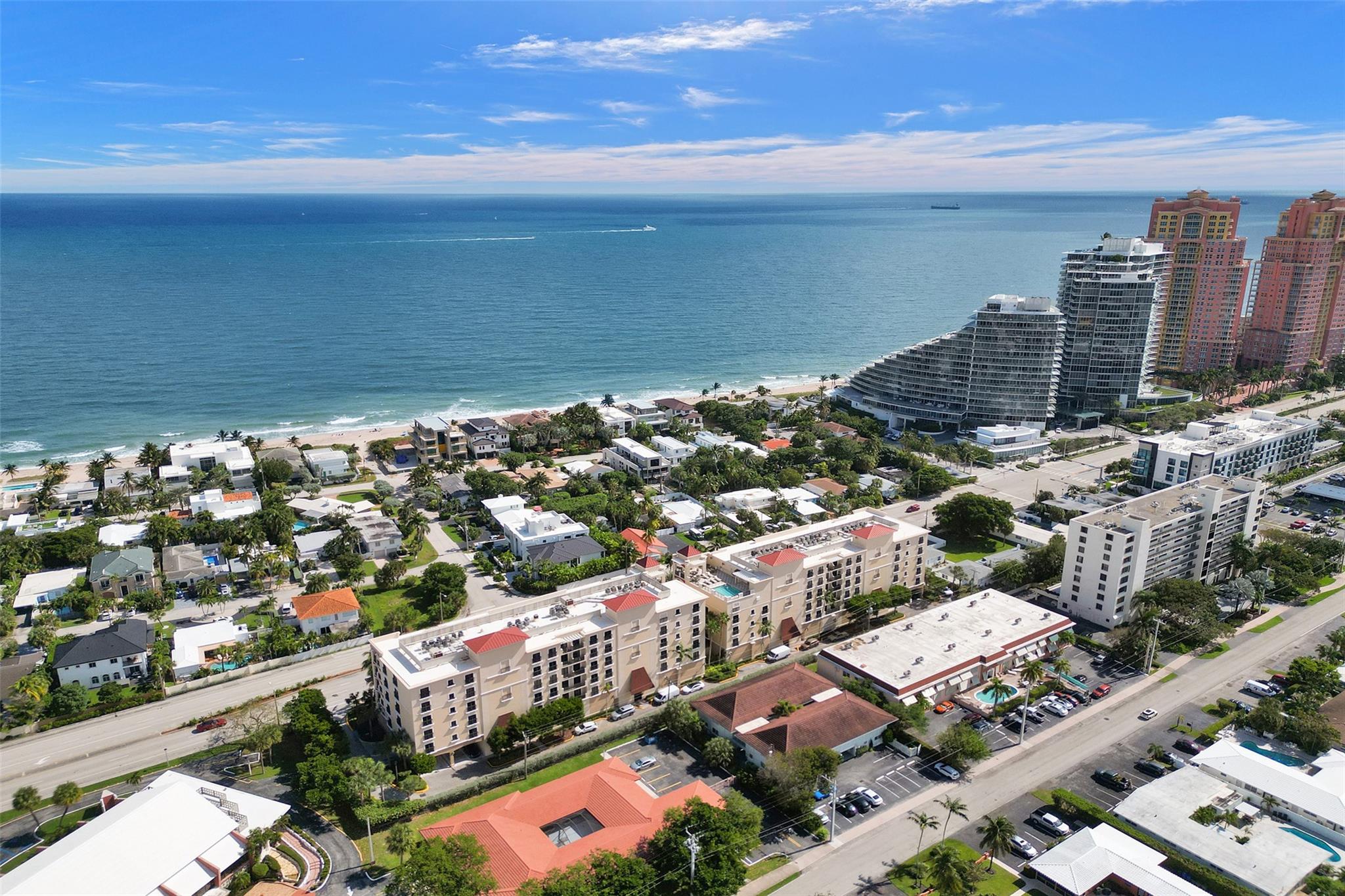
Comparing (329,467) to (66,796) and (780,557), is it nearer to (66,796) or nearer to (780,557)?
(66,796)

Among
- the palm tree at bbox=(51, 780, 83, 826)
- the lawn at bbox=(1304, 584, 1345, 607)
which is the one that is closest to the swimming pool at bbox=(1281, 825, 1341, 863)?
the lawn at bbox=(1304, 584, 1345, 607)

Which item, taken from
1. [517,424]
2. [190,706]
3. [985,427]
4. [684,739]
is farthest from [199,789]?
[985,427]

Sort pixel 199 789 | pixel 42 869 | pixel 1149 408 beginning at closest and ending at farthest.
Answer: pixel 42 869, pixel 199 789, pixel 1149 408

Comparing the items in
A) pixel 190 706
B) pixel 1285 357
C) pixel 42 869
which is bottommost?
pixel 190 706

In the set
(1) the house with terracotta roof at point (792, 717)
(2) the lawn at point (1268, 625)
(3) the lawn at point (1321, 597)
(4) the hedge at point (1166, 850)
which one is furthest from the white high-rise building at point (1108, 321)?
(4) the hedge at point (1166, 850)

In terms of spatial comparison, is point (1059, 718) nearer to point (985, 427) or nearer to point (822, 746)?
point (822, 746)

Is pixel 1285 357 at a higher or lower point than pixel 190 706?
higher

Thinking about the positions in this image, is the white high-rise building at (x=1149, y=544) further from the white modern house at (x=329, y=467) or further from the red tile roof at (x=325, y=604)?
the white modern house at (x=329, y=467)
